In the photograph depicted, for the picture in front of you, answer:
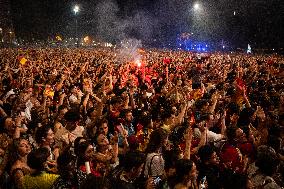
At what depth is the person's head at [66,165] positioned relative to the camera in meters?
3.91

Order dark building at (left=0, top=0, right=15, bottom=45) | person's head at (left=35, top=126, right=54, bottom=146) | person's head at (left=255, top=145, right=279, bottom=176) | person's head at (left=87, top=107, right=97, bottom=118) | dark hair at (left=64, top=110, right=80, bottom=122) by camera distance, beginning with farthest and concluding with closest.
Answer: dark building at (left=0, top=0, right=15, bottom=45), person's head at (left=87, top=107, right=97, bottom=118), dark hair at (left=64, top=110, right=80, bottom=122), person's head at (left=35, top=126, right=54, bottom=146), person's head at (left=255, top=145, right=279, bottom=176)

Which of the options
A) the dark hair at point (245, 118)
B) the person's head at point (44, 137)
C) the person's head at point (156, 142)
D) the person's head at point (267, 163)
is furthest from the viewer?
the dark hair at point (245, 118)

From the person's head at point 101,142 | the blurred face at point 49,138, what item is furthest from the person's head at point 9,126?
the person's head at point 101,142

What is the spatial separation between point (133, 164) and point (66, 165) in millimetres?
883

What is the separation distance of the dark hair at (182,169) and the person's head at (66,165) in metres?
1.15

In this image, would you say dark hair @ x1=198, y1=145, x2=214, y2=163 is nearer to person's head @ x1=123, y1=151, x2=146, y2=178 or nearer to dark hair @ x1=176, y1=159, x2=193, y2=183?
dark hair @ x1=176, y1=159, x2=193, y2=183

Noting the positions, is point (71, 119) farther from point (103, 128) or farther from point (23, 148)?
point (23, 148)

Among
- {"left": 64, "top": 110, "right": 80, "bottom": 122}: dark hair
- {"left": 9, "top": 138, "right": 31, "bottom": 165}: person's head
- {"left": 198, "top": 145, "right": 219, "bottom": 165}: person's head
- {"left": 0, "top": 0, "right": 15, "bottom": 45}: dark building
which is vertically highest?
{"left": 0, "top": 0, "right": 15, "bottom": 45}: dark building

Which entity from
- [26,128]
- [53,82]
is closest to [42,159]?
[26,128]

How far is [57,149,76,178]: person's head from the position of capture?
3912mm

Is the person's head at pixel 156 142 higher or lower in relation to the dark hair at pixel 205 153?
higher

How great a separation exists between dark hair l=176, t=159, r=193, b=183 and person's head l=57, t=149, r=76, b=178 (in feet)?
3.77

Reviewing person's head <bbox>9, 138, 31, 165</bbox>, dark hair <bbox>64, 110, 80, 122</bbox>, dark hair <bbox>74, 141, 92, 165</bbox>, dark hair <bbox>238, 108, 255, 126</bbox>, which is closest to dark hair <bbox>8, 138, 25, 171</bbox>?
person's head <bbox>9, 138, 31, 165</bbox>

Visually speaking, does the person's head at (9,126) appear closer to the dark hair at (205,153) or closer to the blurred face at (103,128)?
the blurred face at (103,128)
